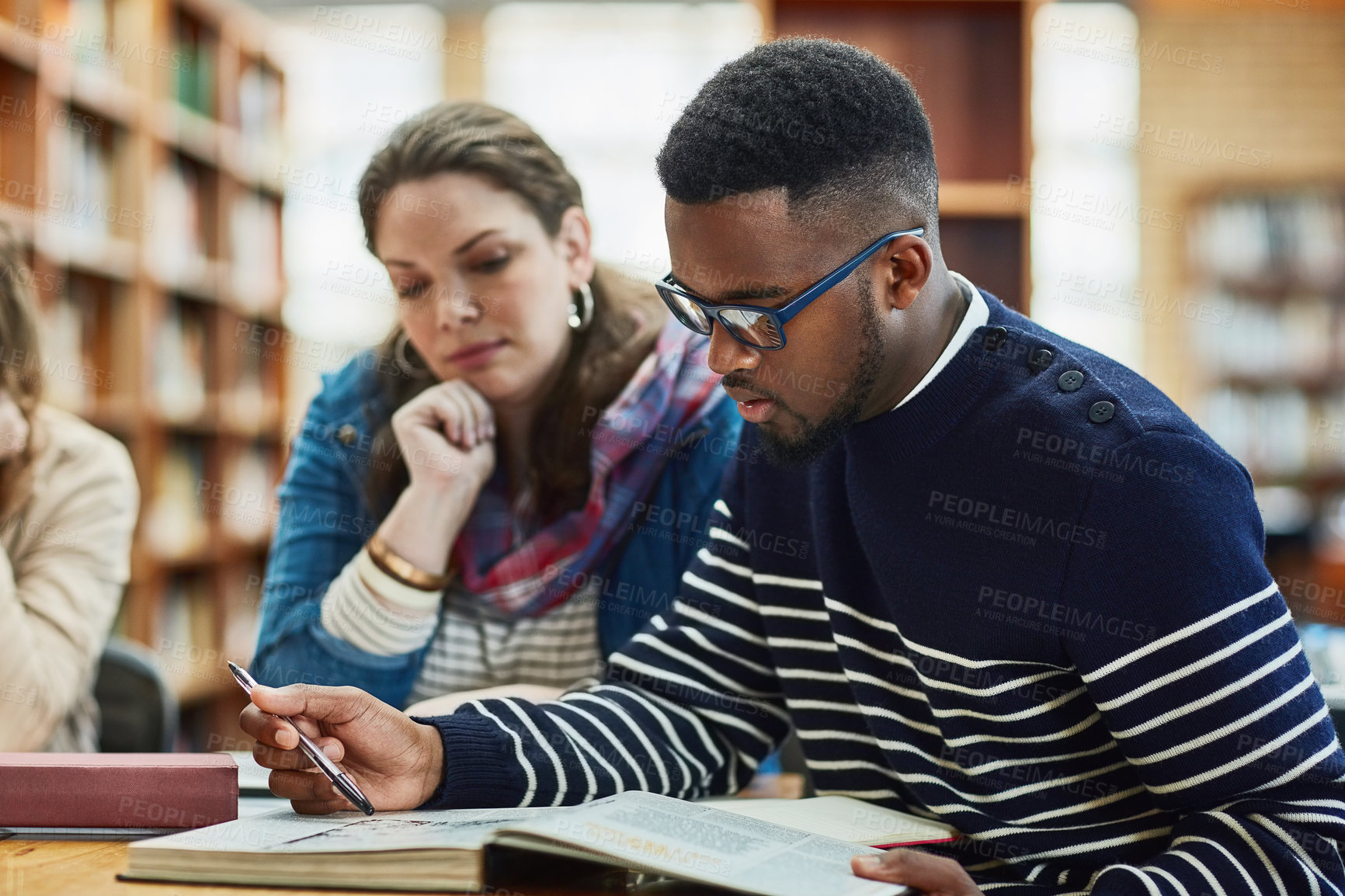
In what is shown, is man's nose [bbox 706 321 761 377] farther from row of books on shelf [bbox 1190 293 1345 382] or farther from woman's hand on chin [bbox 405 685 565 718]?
row of books on shelf [bbox 1190 293 1345 382]

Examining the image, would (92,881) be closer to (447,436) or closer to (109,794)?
(109,794)

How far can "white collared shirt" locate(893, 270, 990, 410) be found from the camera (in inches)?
41.7

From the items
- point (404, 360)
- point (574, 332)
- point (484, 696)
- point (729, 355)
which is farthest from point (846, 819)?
point (404, 360)

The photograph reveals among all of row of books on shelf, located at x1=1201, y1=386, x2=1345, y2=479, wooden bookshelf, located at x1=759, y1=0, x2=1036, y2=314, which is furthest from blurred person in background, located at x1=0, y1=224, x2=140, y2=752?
row of books on shelf, located at x1=1201, y1=386, x2=1345, y2=479

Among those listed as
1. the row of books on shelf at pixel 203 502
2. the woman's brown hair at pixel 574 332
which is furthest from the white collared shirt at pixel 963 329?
the row of books on shelf at pixel 203 502

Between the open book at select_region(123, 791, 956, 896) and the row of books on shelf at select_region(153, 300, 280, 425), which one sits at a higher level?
the row of books on shelf at select_region(153, 300, 280, 425)

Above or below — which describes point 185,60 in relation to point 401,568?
above

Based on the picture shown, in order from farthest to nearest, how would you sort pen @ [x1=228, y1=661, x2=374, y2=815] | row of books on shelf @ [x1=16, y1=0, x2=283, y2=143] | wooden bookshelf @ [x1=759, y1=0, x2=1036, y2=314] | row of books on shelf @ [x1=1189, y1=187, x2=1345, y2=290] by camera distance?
row of books on shelf @ [x1=1189, y1=187, x2=1345, y2=290] → row of books on shelf @ [x1=16, y1=0, x2=283, y2=143] → wooden bookshelf @ [x1=759, y1=0, x2=1036, y2=314] → pen @ [x1=228, y1=661, x2=374, y2=815]

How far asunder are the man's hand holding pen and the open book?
0.06 metres

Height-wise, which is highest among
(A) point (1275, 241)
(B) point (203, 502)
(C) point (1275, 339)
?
(A) point (1275, 241)

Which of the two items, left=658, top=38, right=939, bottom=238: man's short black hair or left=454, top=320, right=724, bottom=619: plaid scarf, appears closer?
left=658, top=38, right=939, bottom=238: man's short black hair

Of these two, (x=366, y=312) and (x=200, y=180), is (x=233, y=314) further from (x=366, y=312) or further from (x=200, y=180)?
(x=366, y=312)

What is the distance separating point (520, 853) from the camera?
2.89 feet

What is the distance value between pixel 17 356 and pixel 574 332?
2.65 ft
